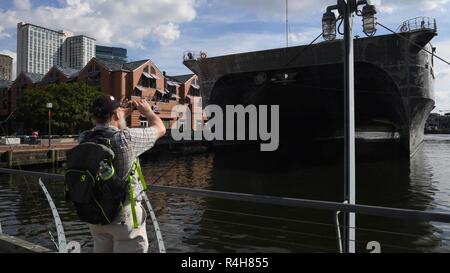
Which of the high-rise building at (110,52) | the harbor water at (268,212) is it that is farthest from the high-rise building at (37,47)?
the harbor water at (268,212)

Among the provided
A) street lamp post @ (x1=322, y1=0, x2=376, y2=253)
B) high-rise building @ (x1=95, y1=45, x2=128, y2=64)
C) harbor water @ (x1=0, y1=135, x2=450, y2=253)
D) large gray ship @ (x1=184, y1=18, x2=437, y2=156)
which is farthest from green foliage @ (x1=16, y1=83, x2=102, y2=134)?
high-rise building @ (x1=95, y1=45, x2=128, y2=64)

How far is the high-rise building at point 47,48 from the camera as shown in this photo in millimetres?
144750

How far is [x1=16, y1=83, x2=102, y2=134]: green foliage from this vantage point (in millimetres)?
46656

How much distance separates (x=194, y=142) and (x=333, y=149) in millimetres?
18072

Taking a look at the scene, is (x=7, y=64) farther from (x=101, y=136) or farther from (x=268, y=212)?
(x=101, y=136)

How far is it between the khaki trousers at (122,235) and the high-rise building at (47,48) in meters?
150

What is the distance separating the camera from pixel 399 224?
1180 cm

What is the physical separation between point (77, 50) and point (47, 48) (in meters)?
9.80

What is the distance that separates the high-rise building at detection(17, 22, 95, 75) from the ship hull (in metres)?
125

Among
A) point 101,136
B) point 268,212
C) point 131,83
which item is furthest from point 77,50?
point 101,136

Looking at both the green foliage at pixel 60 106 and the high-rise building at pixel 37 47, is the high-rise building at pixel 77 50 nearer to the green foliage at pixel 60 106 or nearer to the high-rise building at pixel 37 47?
the high-rise building at pixel 37 47

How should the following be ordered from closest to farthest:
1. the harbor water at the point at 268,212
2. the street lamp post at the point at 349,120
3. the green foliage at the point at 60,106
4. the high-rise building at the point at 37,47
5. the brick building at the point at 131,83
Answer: the street lamp post at the point at 349,120
the harbor water at the point at 268,212
the green foliage at the point at 60,106
the brick building at the point at 131,83
the high-rise building at the point at 37,47
